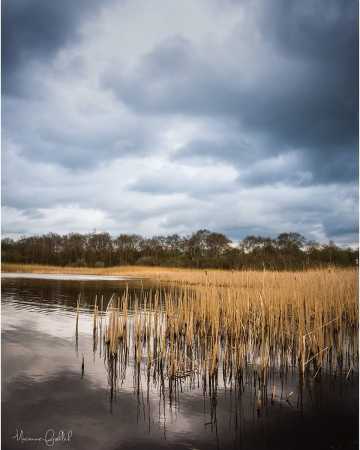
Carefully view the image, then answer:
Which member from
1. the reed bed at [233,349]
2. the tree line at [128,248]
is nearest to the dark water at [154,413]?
the reed bed at [233,349]

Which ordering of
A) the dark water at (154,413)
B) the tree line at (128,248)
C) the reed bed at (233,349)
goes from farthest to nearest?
the tree line at (128,248)
the reed bed at (233,349)
the dark water at (154,413)

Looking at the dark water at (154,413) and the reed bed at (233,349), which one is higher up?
the reed bed at (233,349)

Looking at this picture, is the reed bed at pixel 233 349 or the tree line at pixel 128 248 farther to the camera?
the tree line at pixel 128 248

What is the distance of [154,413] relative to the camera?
155 inches

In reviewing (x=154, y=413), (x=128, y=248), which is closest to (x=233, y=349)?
(x=154, y=413)

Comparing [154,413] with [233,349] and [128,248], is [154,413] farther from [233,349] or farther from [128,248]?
[128,248]

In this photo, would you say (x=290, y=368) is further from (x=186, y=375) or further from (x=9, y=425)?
(x=9, y=425)

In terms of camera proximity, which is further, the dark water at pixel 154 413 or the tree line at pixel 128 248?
the tree line at pixel 128 248

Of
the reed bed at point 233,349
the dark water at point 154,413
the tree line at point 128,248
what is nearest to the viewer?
the dark water at point 154,413

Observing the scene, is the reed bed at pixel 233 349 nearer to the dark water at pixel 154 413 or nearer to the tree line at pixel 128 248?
the dark water at pixel 154 413

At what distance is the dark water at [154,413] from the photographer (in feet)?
11.4

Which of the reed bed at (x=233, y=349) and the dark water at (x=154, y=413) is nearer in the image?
the dark water at (x=154, y=413)

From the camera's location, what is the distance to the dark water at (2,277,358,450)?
346 centimetres

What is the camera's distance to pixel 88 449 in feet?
10.8
